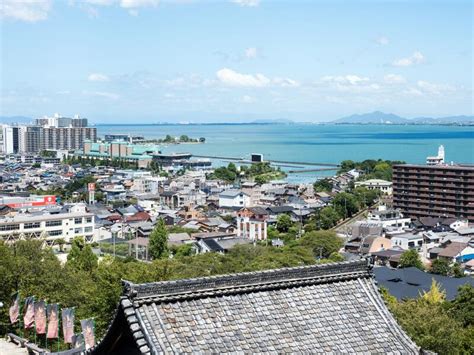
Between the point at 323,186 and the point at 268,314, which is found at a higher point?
the point at 268,314

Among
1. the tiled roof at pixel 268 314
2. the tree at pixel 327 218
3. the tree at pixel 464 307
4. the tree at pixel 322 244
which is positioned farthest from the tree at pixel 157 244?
the tiled roof at pixel 268 314

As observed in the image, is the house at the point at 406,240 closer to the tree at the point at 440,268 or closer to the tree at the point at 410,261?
the tree at the point at 410,261

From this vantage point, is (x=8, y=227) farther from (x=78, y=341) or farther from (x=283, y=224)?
(x=78, y=341)

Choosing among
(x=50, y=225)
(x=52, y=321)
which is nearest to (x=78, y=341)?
(x=52, y=321)

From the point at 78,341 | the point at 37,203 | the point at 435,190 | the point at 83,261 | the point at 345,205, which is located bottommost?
the point at 345,205

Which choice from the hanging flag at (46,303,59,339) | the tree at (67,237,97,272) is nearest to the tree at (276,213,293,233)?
the tree at (67,237,97,272)

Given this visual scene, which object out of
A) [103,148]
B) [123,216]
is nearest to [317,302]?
[123,216]

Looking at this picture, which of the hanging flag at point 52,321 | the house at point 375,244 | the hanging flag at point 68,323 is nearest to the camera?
the hanging flag at point 68,323
